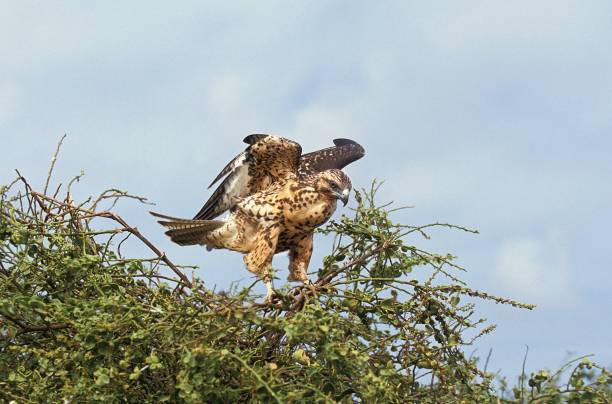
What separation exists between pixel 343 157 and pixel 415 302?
10.8ft

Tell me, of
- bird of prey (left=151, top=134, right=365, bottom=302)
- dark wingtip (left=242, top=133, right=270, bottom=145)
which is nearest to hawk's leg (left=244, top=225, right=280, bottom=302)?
bird of prey (left=151, top=134, right=365, bottom=302)

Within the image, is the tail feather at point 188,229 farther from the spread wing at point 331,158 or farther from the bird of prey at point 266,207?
the spread wing at point 331,158

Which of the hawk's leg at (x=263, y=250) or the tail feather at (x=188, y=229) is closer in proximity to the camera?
the hawk's leg at (x=263, y=250)

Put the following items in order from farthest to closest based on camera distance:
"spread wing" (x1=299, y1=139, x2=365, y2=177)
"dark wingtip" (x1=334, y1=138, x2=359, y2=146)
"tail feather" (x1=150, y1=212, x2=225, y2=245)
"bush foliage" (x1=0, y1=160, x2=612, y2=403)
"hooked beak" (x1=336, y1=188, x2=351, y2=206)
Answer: "dark wingtip" (x1=334, y1=138, x2=359, y2=146) < "spread wing" (x1=299, y1=139, x2=365, y2=177) < "tail feather" (x1=150, y1=212, x2=225, y2=245) < "hooked beak" (x1=336, y1=188, x2=351, y2=206) < "bush foliage" (x1=0, y1=160, x2=612, y2=403)

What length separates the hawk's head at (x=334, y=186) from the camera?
6516 mm

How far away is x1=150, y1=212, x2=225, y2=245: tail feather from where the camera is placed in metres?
6.91

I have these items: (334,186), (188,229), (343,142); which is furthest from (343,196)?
(343,142)

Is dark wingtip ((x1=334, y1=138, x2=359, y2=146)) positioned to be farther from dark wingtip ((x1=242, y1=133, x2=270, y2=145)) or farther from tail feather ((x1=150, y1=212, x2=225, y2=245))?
tail feather ((x1=150, y1=212, x2=225, y2=245))

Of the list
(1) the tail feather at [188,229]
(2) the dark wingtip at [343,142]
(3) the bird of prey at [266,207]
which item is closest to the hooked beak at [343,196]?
(3) the bird of prey at [266,207]

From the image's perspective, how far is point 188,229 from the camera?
22.9 feet

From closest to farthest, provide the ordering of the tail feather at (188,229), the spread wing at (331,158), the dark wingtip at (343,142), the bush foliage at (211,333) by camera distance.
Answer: the bush foliage at (211,333)
the tail feather at (188,229)
the spread wing at (331,158)
the dark wingtip at (343,142)

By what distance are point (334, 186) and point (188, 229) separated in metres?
1.21

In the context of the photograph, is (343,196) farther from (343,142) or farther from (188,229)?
(343,142)

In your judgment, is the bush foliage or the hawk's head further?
the hawk's head
